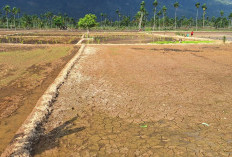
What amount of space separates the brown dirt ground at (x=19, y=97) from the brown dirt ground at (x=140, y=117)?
865mm

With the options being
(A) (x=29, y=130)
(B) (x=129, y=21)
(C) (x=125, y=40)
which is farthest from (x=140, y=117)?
(B) (x=129, y=21)

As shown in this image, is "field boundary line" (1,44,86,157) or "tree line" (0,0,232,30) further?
"tree line" (0,0,232,30)

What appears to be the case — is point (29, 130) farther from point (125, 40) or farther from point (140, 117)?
point (125, 40)

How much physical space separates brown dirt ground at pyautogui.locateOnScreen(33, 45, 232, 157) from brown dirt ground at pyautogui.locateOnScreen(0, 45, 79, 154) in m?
0.86

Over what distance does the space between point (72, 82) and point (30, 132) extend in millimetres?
4264

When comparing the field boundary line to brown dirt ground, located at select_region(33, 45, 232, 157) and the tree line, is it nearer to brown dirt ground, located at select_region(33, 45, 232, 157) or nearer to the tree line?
brown dirt ground, located at select_region(33, 45, 232, 157)

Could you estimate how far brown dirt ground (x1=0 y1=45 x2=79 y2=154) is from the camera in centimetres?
498

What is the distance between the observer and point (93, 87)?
25.9 ft

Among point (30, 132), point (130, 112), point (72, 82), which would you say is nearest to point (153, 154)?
point (130, 112)

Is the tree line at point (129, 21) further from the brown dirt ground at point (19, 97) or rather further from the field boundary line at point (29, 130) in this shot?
the field boundary line at point (29, 130)

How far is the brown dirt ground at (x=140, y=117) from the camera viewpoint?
4.06 m

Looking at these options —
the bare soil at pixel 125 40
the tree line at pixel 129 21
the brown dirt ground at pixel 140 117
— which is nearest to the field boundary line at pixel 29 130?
the brown dirt ground at pixel 140 117

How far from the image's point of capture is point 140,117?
5418 mm

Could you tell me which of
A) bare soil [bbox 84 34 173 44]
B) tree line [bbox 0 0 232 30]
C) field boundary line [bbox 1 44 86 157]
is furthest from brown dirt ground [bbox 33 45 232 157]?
tree line [bbox 0 0 232 30]
